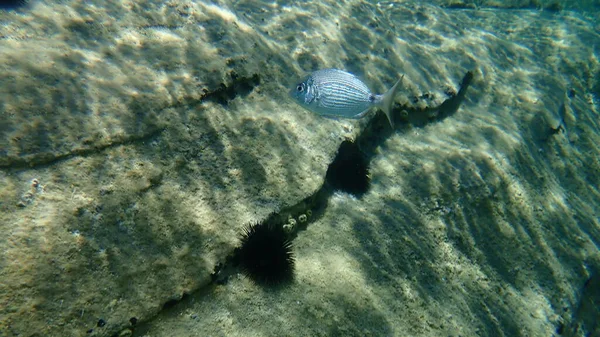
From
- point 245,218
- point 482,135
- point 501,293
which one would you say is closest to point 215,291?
point 245,218

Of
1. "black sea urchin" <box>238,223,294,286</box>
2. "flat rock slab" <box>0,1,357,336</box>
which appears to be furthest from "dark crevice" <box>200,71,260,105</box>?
"black sea urchin" <box>238,223,294,286</box>

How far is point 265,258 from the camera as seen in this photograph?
3025 mm

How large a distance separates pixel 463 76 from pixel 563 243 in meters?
3.52

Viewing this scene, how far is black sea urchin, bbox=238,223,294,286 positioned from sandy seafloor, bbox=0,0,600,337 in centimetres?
11

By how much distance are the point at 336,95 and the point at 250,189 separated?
4.28 ft

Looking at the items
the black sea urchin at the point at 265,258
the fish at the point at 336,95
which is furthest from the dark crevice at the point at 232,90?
the black sea urchin at the point at 265,258

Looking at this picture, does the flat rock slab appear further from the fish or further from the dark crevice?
the fish

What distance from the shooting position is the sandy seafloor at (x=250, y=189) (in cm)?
250

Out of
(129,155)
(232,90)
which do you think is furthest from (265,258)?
(232,90)

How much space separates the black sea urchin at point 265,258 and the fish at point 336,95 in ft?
4.27

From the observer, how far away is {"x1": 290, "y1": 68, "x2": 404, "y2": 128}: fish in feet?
9.95

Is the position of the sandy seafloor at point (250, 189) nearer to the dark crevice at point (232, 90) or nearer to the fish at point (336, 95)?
the dark crevice at point (232, 90)

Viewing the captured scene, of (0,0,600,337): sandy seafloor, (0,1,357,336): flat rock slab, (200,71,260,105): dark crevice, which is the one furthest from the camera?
(200,71,260,105): dark crevice

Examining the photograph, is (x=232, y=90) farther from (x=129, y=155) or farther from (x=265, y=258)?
(x=265, y=258)
